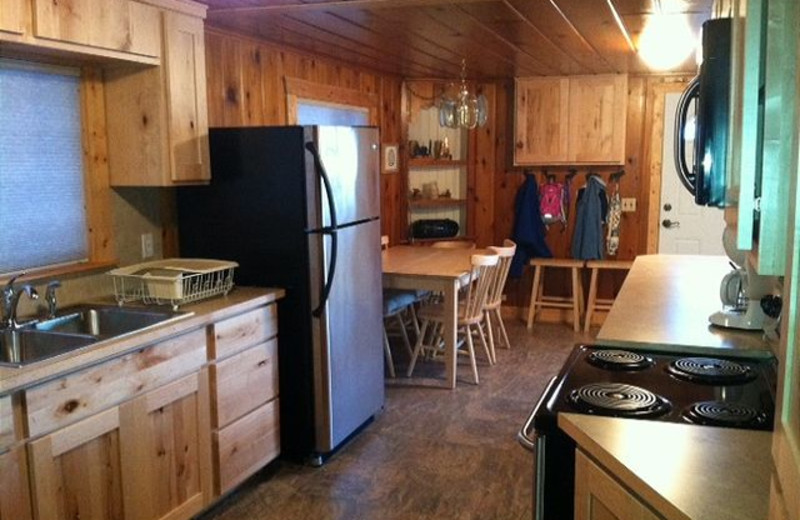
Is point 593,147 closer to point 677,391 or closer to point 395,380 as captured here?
point 395,380

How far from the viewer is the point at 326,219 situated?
3.22 m

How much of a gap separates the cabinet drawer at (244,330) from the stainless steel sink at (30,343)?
0.55 m

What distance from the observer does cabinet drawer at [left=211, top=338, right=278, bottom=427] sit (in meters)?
2.85

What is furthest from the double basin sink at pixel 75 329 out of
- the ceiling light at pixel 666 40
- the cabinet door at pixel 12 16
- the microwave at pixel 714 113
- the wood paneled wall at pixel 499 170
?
the ceiling light at pixel 666 40

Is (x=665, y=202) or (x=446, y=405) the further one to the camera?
(x=665, y=202)

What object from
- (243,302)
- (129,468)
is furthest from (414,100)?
(129,468)

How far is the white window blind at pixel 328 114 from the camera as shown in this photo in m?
4.49

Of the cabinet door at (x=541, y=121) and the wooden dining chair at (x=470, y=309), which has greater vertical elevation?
the cabinet door at (x=541, y=121)

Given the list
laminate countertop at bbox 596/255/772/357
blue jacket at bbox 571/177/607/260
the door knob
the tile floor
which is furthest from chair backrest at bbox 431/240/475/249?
laminate countertop at bbox 596/255/772/357

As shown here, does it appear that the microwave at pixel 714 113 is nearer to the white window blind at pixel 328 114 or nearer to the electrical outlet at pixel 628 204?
the white window blind at pixel 328 114

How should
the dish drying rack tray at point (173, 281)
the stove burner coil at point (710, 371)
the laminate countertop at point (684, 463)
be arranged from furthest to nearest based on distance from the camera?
the dish drying rack tray at point (173, 281)
the stove burner coil at point (710, 371)
the laminate countertop at point (684, 463)

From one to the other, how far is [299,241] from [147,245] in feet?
2.30

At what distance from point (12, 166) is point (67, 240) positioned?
1.23ft

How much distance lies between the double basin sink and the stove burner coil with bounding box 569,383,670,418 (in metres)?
1.49
